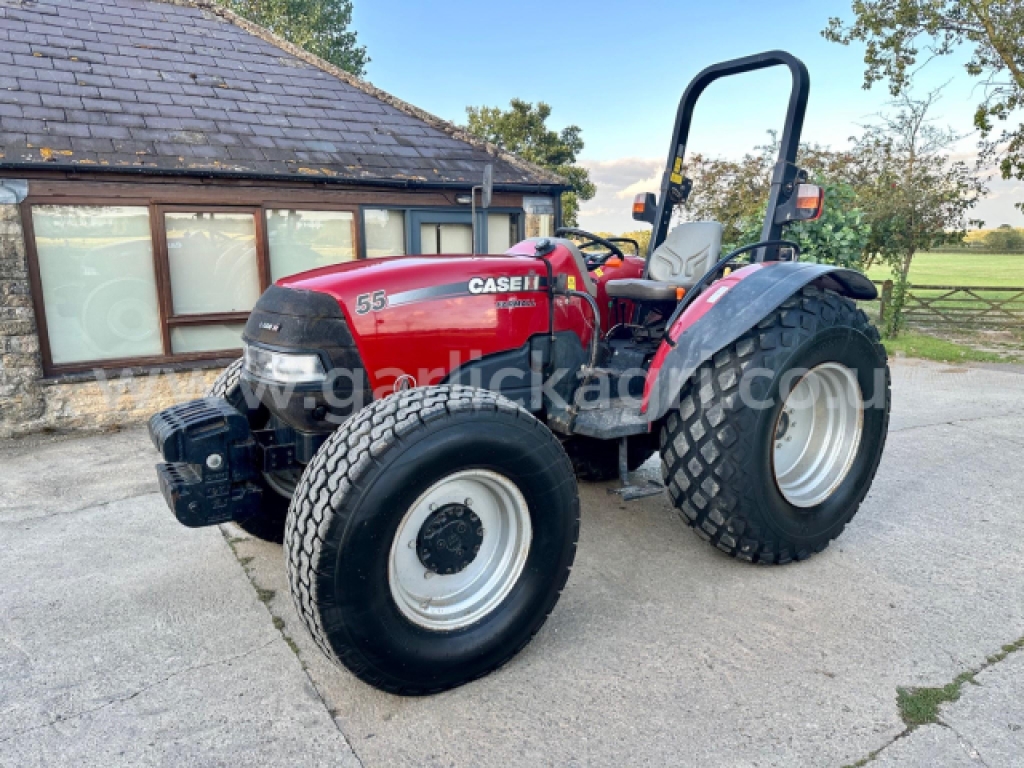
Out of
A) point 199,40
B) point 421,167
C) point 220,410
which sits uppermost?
point 199,40

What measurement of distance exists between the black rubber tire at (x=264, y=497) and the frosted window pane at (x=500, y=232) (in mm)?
4947

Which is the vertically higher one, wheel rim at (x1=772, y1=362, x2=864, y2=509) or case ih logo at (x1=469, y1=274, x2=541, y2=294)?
case ih logo at (x1=469, y1=274, x2=541, y2=294)

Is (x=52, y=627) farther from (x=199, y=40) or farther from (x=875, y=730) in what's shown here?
(x=199, y=40)

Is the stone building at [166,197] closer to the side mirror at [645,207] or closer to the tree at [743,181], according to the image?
the side mirror at [645,207]

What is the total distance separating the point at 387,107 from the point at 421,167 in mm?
1628

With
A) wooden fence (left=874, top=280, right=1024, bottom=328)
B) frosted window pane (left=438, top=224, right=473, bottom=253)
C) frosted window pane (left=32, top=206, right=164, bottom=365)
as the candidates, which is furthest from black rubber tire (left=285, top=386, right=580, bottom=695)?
wooden fence (left=874, top=280, right=1024, bottom=328)

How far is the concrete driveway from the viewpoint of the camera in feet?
6.41

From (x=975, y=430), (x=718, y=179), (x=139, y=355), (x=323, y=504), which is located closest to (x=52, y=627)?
(x=323, y=504)

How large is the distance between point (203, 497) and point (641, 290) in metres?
2.13

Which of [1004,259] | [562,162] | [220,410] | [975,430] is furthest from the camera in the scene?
[1004,259]

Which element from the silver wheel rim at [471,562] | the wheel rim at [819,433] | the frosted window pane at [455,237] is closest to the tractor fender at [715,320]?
the wheel rim at [819,433]

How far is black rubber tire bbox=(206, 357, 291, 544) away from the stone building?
3563mm

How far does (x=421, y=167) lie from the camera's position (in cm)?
706

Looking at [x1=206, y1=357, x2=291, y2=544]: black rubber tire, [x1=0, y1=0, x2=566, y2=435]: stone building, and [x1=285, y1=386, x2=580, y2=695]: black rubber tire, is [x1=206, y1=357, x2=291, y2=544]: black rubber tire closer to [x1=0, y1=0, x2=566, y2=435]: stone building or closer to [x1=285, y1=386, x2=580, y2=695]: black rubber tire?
[x1=285, y1=386, x2=580, y2=695]: black rubber tire
